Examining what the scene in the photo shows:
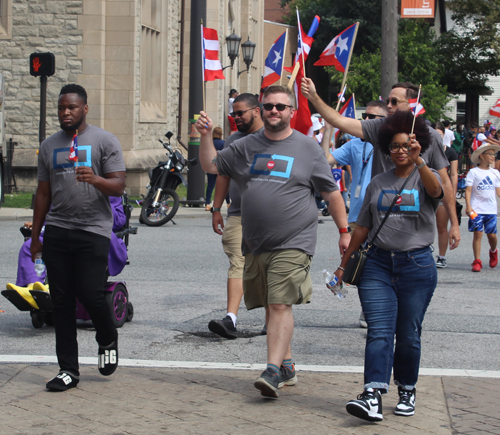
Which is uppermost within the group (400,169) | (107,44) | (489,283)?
(107,44)

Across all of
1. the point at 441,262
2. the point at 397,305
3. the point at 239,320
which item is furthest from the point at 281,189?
the point at 441,262

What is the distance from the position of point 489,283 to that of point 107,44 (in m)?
13.2

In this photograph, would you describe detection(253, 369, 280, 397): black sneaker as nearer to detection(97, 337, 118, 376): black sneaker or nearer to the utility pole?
detection(97, 337, 118, 376): black sneaker

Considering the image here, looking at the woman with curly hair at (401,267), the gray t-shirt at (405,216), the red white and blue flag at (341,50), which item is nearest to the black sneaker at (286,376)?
the woman with curly hair at (401,267)

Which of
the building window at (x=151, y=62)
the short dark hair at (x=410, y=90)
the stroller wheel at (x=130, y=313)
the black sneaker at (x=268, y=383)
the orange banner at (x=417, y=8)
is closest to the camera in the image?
the black sneaker at (x=268, y=383)

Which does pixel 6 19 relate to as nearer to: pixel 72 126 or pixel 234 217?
pixel 234 217

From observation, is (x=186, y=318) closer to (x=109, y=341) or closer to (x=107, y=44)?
(x=109, y=341)

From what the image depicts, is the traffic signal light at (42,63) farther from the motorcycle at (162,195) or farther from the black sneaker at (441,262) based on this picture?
the black sneaker at (441,262)

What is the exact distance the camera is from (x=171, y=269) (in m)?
10.1

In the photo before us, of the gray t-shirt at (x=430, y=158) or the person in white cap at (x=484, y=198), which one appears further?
the person in white cap at (x=484, y=198)

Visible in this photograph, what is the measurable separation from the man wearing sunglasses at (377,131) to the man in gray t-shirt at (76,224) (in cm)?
132

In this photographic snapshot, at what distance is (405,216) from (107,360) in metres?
2.06

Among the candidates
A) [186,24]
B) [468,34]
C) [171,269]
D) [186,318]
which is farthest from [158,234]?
[468,34]

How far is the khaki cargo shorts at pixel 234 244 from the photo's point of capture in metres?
6.63
